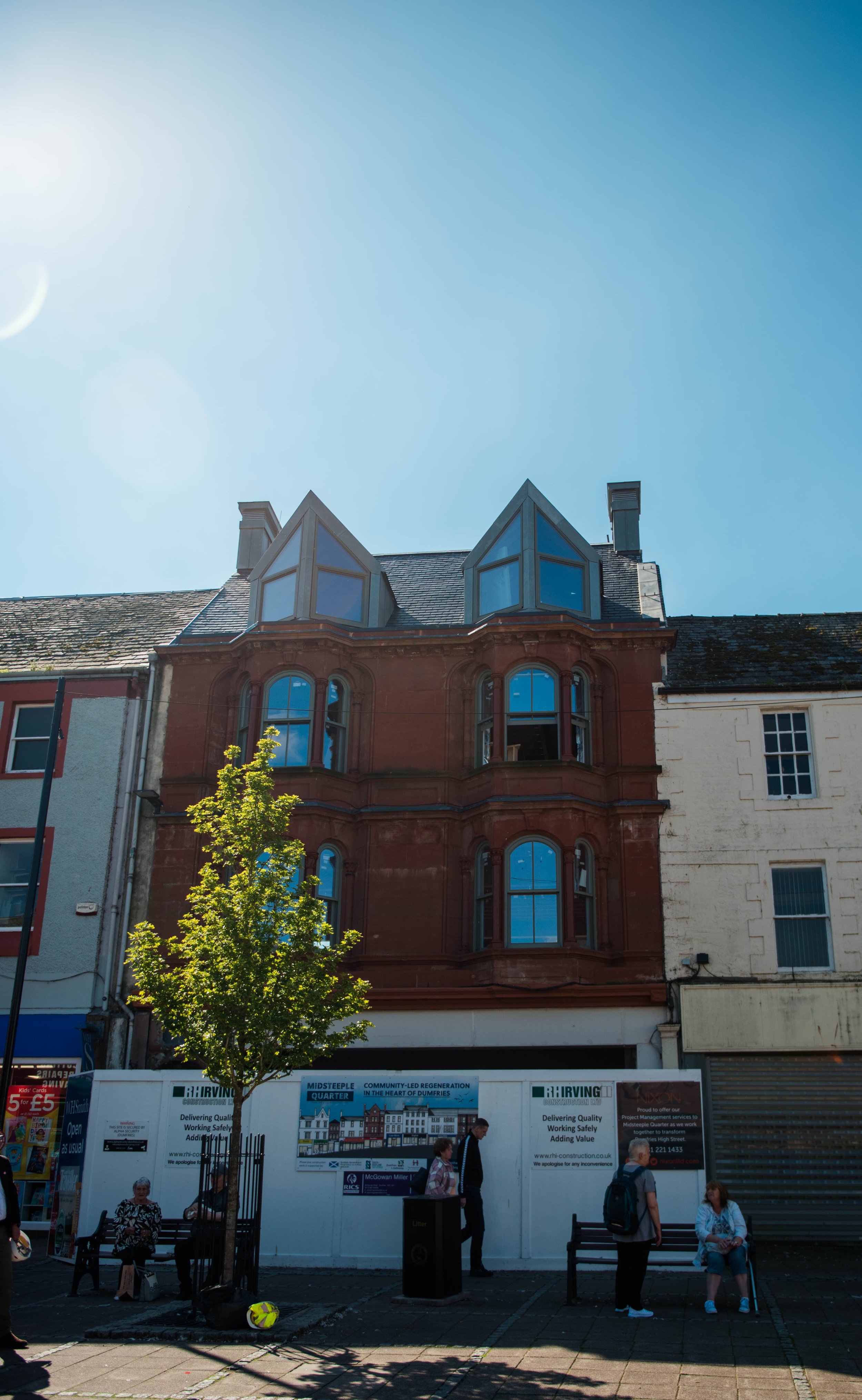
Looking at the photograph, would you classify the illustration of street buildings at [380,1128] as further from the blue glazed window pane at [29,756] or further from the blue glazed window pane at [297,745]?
the blue glazed window pane at [29,756]

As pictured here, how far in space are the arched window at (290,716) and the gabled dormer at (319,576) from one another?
1549 mm

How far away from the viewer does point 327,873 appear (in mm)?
21266

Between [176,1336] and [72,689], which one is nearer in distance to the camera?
[176,1336]

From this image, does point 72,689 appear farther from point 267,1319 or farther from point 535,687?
point 267,1319

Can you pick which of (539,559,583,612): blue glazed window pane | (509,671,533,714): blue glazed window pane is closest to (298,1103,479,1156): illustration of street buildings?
(509,671,533,714): blue glazed window pane

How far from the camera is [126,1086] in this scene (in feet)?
53.1

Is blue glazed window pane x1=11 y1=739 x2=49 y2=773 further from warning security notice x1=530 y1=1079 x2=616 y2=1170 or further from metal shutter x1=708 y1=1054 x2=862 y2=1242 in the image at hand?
metal shutter x1=708 y1=1054 x2=862 y2=1242

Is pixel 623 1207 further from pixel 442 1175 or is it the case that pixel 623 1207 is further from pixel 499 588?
pixel 499 588

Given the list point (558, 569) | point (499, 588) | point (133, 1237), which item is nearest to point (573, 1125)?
point (133, 1237)

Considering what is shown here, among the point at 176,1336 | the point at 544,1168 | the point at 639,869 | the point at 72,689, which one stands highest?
the point at 72,689

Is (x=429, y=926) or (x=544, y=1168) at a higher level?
(x=429, y=926)

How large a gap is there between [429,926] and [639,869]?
3.96m

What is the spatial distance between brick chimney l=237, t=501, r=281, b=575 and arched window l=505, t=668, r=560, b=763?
8.64 meters

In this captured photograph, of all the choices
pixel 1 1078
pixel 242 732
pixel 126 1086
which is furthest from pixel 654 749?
pixel 1 1078
